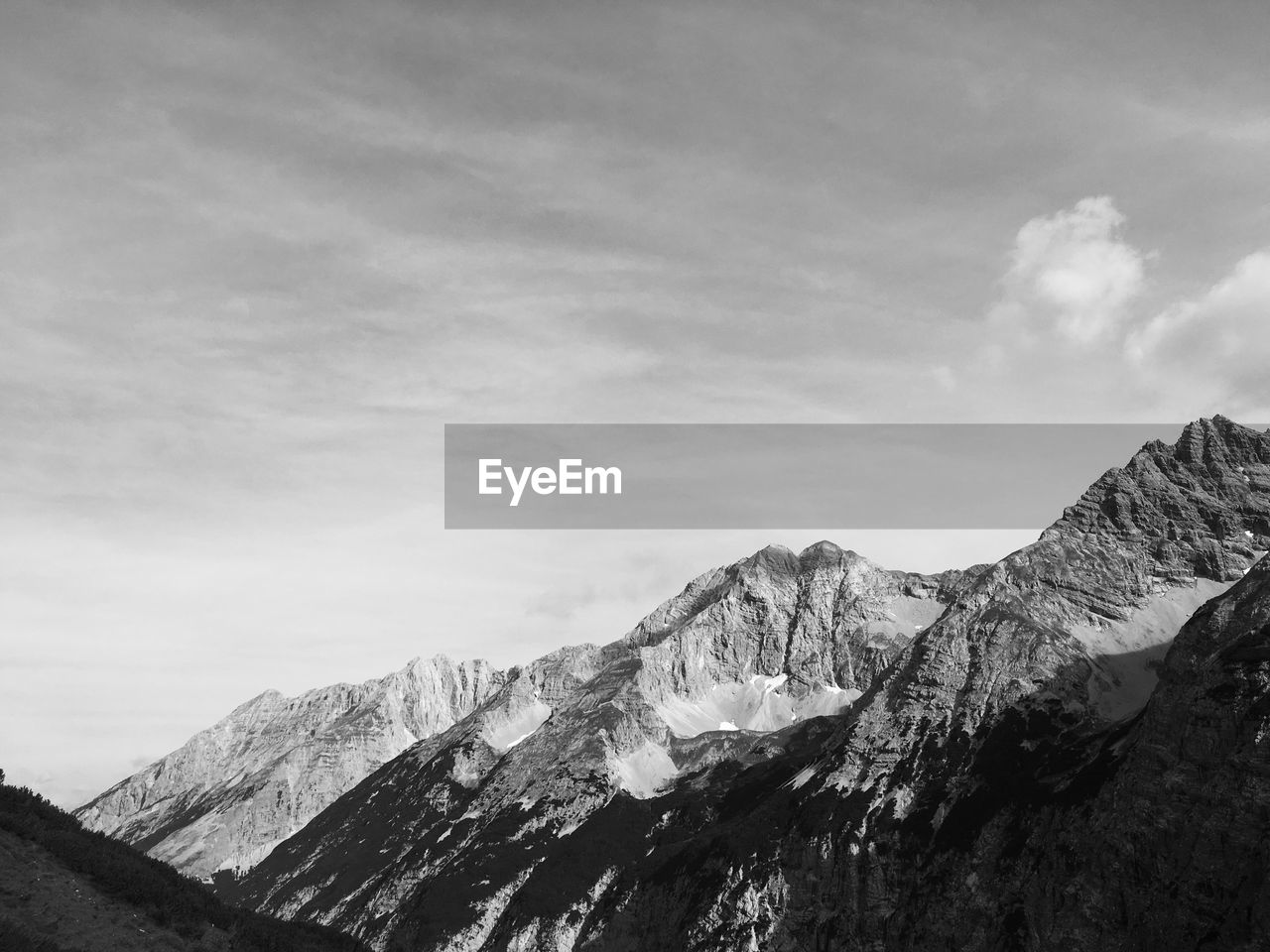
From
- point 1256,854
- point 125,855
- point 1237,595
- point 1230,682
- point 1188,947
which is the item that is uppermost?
point 1237,595

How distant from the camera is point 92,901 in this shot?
1657 inches

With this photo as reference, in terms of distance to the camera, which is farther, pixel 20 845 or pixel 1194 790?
pixel 1194 790

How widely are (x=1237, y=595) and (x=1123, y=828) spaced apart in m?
46.0

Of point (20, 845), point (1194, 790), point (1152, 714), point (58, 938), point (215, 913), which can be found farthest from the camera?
point (1152, 714)

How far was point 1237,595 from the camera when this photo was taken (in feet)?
619

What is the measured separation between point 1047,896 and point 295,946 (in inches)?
6767

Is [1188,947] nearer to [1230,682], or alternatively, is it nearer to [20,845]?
[1230,682]

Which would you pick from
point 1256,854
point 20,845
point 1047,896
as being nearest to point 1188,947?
point 1256,854

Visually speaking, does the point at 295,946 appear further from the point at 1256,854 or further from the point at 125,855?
the point at 1256,854

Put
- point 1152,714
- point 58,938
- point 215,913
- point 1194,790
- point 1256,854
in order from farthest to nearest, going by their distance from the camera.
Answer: point 1152,714
point 1194,790
point 1256,854
point 215,913
point 58,938

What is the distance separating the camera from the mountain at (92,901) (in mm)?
39594

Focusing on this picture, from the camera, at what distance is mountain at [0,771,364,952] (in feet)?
130

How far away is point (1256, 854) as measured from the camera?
15038cm

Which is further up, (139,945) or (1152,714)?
(1152,714)
